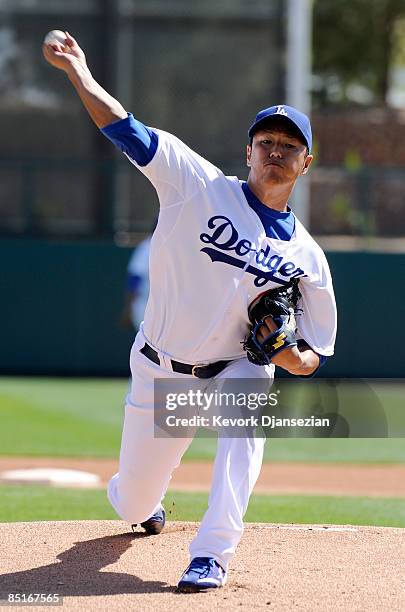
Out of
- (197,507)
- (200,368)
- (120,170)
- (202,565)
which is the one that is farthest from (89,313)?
(202,565)

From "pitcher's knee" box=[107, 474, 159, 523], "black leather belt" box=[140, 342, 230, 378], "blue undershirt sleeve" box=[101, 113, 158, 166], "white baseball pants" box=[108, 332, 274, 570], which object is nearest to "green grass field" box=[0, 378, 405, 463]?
"pitcher's knee" box=[107, 474, 159, 523]

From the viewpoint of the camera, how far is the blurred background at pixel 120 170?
1419cm

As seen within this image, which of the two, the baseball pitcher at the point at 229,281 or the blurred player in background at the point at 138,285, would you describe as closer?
the baseball pitcher at the point at 229,281

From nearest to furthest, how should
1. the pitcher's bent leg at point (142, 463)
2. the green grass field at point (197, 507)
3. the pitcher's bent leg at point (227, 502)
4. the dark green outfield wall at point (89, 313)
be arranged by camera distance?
the pitcher's bent leg at point (227, 502) → the pitcher's bent leg at point (142, 463) → the green grass field at point (197, 507) → the dark green outfield wall at point (89, 313)

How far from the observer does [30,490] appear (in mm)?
7484

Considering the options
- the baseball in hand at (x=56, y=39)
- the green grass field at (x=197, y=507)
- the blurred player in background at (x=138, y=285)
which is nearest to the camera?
the baseball in hand at (x=56, y=39)

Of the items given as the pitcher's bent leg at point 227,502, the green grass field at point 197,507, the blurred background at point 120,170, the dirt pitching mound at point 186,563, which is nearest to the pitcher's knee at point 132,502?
the dirt pitching mound at point 186,563

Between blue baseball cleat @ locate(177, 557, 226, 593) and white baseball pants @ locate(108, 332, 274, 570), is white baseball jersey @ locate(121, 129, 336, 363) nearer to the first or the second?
white baseball pants @ locate(108, 332, 274, 570)

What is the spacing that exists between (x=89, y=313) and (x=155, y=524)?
904 centimetres

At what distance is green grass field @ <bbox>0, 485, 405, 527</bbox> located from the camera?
6.38 m

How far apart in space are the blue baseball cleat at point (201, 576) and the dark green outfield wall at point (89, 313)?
9860mm

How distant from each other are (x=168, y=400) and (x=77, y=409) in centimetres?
739

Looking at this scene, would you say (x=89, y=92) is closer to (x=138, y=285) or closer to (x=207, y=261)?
(x=207, y=261)

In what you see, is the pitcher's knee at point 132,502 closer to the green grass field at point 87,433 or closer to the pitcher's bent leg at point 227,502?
the pitcher's bent leg at point 227,502
